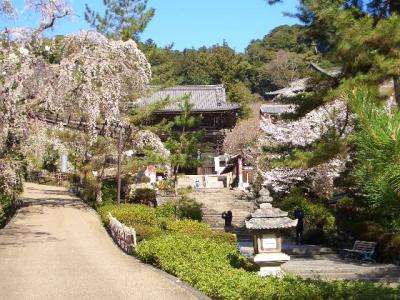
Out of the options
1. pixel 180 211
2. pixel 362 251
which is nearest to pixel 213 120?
pixel 180 211

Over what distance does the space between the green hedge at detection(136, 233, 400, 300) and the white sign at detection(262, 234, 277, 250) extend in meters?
0.67

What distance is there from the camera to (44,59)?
17828mm

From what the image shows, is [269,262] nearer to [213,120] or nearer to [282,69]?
[213,120]

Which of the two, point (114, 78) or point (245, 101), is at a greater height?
point (245, 101)

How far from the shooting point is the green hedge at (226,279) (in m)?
7.47

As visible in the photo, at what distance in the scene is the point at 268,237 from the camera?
10938 mm

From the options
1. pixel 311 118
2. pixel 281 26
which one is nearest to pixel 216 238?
pixel 311 118

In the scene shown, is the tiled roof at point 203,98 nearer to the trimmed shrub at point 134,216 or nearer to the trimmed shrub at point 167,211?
the trimmed shrub at point 167,211

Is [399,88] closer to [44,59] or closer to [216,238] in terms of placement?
[216,238]

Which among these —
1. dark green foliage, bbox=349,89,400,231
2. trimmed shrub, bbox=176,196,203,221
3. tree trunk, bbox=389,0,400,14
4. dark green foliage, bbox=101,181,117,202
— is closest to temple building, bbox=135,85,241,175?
dark green foliage, bbox=101,181,117,202

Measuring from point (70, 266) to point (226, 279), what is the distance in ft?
18.2

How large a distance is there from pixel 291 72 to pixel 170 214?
162 feet

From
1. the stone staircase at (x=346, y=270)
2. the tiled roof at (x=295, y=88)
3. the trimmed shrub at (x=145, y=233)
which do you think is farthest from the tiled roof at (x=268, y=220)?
Answer: the trimmed shrub at (x=145, y=233)

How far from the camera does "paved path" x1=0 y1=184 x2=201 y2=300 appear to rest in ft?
34.0
